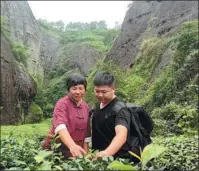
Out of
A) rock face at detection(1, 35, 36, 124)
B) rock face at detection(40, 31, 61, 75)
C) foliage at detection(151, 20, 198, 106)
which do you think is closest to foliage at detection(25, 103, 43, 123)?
rock face at detection(1, 35, 36, 124)

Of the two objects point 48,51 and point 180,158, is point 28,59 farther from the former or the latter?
point 180,158

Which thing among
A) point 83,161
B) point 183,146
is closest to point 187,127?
point 183,146

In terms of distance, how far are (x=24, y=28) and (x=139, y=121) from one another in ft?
110

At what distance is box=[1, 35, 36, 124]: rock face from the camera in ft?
75.6

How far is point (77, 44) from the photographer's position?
43.2 meters

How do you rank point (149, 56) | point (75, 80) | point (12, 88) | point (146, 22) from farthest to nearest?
1. point (146, 22)
2. point (12, 88)
3. point (149, 56)
4. point (75, 80)

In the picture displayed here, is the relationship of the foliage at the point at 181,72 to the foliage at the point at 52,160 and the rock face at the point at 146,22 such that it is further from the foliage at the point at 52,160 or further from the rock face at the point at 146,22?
the foliage at the point at 52,160

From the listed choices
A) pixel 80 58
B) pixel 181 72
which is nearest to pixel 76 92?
pixel 181 72

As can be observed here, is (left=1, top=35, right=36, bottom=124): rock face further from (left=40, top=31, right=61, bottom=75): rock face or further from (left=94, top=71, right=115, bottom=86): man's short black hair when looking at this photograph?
(left=94, top=71, right=115, bottom=86): man's short black hair

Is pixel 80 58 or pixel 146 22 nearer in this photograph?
pixel 146 22

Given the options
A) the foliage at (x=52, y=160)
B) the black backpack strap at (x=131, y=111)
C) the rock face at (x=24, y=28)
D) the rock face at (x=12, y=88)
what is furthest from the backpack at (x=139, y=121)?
the rock face at (x=24, y=28)

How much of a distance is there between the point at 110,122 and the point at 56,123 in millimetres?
414

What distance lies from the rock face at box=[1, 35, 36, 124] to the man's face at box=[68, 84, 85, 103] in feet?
66.3

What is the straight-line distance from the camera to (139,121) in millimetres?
3043
